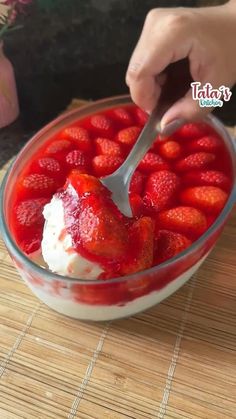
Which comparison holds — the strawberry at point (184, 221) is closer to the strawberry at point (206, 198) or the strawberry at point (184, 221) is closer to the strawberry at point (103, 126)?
the strawberry at point (206, 198)

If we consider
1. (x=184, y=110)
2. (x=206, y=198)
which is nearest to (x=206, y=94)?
Result: (x=184, y=110)

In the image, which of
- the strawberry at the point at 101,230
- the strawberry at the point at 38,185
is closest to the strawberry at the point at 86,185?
the strawberry at the point at 101,230

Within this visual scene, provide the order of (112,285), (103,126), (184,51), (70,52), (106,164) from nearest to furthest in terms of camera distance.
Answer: (112,285) → (184,51) → (106,164) → (103,126) → (70,52)

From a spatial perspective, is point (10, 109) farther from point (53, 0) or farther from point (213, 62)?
point (213, 62)

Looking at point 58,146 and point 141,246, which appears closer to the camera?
point 141,246

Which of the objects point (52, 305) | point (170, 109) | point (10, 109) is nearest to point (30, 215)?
point (52, 305)

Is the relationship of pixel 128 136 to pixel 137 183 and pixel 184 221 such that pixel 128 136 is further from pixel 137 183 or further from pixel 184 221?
pixel 184 221
